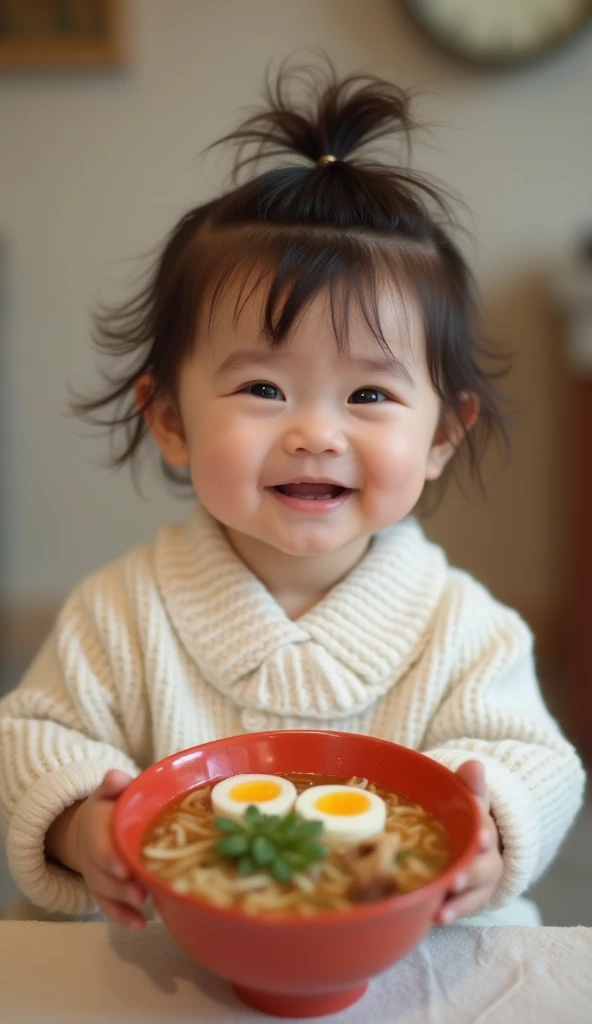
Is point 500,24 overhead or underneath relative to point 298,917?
overhead

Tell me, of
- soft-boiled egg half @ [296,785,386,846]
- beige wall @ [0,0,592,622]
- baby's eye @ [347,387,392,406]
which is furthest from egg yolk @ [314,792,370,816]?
beige wall @ [0,0,592,622]

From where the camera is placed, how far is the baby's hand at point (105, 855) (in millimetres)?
710

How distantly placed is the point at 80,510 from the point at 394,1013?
2298 mm

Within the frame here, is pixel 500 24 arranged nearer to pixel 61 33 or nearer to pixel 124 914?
pixel 61 33

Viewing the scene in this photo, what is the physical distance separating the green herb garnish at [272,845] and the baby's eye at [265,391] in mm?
421

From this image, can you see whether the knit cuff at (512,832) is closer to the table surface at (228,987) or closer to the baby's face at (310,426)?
the table surface at (228,987)

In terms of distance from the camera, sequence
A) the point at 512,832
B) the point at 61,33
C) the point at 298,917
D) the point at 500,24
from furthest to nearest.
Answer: the point at 61,33, the point at 500,24, the point at 512,832, the point at 298,917

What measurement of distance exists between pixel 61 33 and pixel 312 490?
6.66 ft

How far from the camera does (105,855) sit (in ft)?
2.39

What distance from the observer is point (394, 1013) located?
660 millimetres

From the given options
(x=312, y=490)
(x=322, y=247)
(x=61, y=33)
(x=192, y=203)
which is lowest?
(x=312, y=490)

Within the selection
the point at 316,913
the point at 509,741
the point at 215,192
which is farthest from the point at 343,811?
the point at 215,192

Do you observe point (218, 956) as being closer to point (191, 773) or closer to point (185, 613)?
point (191, 773)

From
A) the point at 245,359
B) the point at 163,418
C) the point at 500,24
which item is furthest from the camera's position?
the point at 500,24
